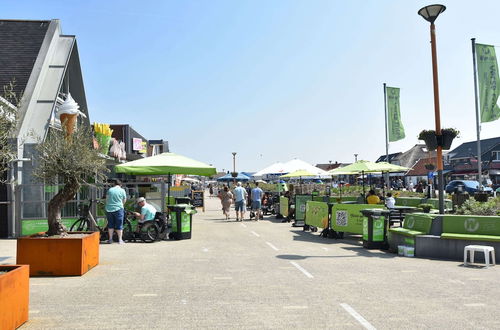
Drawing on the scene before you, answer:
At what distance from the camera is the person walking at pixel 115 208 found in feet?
36.7

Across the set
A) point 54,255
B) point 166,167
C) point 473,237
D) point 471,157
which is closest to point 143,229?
point 166,167

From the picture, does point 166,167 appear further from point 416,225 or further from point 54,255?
point 416,225

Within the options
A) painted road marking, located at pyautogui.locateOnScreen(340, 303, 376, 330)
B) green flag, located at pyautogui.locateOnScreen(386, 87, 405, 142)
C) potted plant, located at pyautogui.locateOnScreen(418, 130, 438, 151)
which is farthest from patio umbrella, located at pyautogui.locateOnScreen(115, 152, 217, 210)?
green flag, located at pyautogui.locateOnScreen(386, 87, 405, 142)

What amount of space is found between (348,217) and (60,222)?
7.93 metres

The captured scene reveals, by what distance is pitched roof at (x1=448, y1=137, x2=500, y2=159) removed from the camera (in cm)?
6432

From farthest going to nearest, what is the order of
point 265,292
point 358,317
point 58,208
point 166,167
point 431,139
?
point 166,167 → point 431,139 → point 58,208 → point 265,292 → point 358,317

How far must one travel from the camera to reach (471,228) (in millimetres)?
9820

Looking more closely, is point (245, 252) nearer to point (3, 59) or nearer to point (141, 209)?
point (141, 209)

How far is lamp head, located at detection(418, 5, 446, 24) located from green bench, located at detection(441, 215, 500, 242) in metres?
5.00

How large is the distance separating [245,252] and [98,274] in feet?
12.0

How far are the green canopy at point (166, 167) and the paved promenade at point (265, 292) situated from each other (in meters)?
3.46

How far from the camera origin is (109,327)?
189 inches

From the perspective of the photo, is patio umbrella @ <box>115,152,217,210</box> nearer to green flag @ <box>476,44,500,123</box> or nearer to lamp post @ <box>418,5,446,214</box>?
lamp post @ <box>418,5,446,214</box>

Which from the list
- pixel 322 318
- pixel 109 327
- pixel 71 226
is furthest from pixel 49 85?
pixel 322 318
